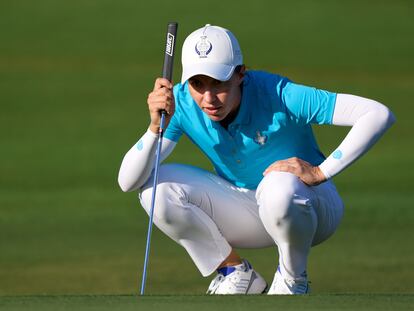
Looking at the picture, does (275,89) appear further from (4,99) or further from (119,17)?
(119,17)

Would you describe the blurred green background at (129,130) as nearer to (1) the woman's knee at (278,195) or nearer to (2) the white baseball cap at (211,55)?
(1) the woman's knee at (278,195)

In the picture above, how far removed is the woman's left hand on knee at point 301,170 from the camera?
18.8 ft

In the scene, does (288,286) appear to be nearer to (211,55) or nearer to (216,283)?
(216,283)

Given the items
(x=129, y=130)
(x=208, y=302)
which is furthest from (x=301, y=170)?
(x=129, y=130)

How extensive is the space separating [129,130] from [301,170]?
320 inches

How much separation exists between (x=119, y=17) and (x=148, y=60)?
2372 mm

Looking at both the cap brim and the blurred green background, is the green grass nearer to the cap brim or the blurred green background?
the cap brim

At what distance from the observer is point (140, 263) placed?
782cm

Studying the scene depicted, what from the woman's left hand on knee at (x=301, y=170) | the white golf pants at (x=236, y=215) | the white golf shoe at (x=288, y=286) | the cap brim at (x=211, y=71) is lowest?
the white golf shoe at (x=288, y=286)

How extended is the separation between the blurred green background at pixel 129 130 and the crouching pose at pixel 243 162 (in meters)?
0.81

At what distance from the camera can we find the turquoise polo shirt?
19.1 feet

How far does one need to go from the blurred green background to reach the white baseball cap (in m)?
1.50

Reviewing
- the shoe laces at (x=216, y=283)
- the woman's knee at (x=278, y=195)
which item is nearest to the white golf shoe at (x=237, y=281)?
the shoe laces at (x=216, y=283)

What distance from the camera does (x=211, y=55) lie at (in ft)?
18.9
